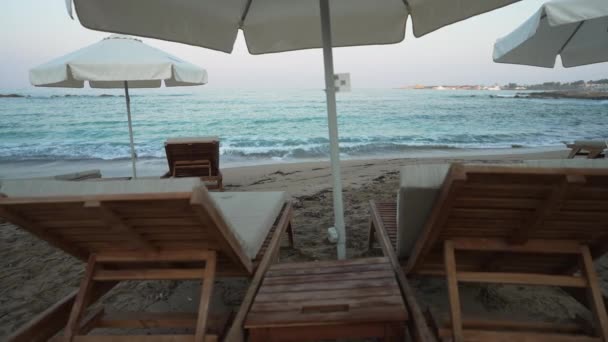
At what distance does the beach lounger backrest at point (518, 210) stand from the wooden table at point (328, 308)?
0.95ft

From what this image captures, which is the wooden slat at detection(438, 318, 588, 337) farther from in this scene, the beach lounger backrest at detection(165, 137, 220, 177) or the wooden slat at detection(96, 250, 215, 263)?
the beach lounger backrest at detection(165, 137, 220, 177)

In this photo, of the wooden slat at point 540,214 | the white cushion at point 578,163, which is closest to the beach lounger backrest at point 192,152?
the wooden slat at point 540,214

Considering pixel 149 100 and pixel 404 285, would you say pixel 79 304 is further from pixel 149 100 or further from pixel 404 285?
pixel 149 100

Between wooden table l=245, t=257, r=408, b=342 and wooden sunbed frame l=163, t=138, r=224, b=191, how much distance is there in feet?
13.2

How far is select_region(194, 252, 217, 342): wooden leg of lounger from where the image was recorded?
63.1 inches

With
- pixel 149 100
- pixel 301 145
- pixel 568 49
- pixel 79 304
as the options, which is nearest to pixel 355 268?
pixel 79 304

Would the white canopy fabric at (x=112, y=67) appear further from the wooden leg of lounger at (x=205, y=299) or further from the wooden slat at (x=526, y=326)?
the wooden slat at (x=526, y=326)

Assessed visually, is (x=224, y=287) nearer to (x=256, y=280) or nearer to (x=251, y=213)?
(x=251, y=213)

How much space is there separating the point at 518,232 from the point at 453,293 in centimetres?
40

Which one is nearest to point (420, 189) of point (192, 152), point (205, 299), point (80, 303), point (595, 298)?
point (595, 298)

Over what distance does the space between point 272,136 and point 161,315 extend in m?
14.0

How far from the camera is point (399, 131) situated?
634 inches

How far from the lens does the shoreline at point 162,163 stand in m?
9.03

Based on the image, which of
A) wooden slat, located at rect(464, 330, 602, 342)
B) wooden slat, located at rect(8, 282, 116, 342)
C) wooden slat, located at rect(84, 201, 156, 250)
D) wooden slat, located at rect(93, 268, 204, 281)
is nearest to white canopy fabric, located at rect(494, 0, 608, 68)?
wooden slat, located at rect(464, 330, 602, 342)
